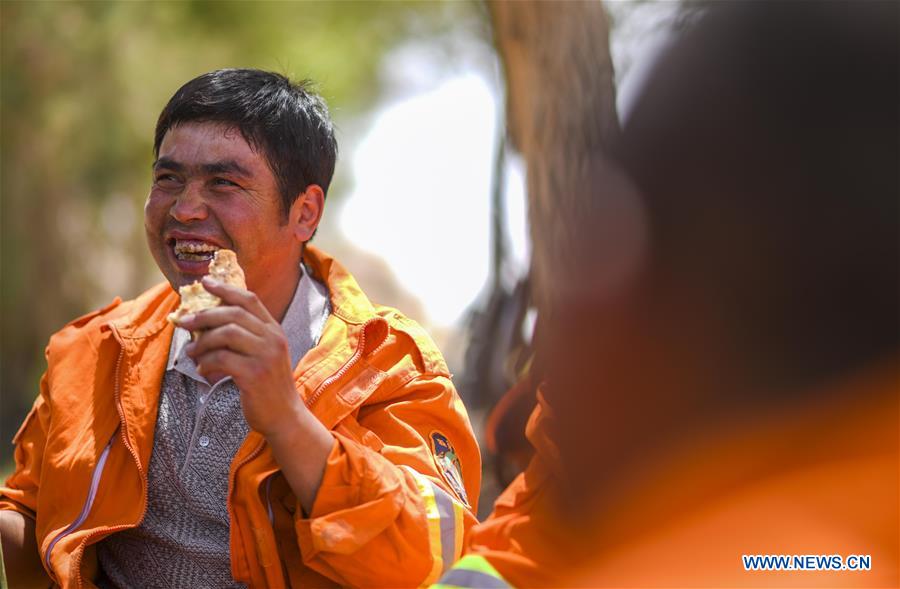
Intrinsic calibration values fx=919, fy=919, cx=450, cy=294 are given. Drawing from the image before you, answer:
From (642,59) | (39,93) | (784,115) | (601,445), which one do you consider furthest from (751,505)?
(39,93)

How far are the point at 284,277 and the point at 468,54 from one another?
4.55 feet

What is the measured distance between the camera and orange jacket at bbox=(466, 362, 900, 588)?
1.60 meters

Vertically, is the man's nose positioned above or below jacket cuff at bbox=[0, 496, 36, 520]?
above

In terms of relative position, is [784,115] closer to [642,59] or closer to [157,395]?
[642,59]

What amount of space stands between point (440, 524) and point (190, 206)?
79 cm

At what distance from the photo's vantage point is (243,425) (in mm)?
1857

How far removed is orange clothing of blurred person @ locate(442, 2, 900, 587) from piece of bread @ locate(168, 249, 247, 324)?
0.62 metres

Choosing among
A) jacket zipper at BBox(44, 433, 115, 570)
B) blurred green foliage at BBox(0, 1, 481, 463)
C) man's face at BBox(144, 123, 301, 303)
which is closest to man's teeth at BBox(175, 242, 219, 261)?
man's face at BBox(144, 123, 301, 303)

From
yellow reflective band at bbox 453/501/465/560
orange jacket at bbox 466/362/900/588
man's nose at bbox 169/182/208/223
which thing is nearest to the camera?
orange jacket at bbox 466/362/900/588

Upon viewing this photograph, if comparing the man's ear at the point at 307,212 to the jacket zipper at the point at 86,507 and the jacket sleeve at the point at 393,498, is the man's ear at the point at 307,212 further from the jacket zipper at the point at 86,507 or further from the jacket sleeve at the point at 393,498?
the jacket zipper at the point at 86,507

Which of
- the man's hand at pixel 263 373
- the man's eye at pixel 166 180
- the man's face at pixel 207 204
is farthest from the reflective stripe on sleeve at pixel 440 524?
the man's eye at pixel 166 180

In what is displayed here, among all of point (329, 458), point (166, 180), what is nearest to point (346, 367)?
point (329, 458)

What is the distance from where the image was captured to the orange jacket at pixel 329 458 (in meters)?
1.61

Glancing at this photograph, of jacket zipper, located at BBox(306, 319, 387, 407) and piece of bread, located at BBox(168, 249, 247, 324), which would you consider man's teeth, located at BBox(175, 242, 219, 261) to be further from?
jacket zipper, located at BBox(306, 319, 387, 407)
